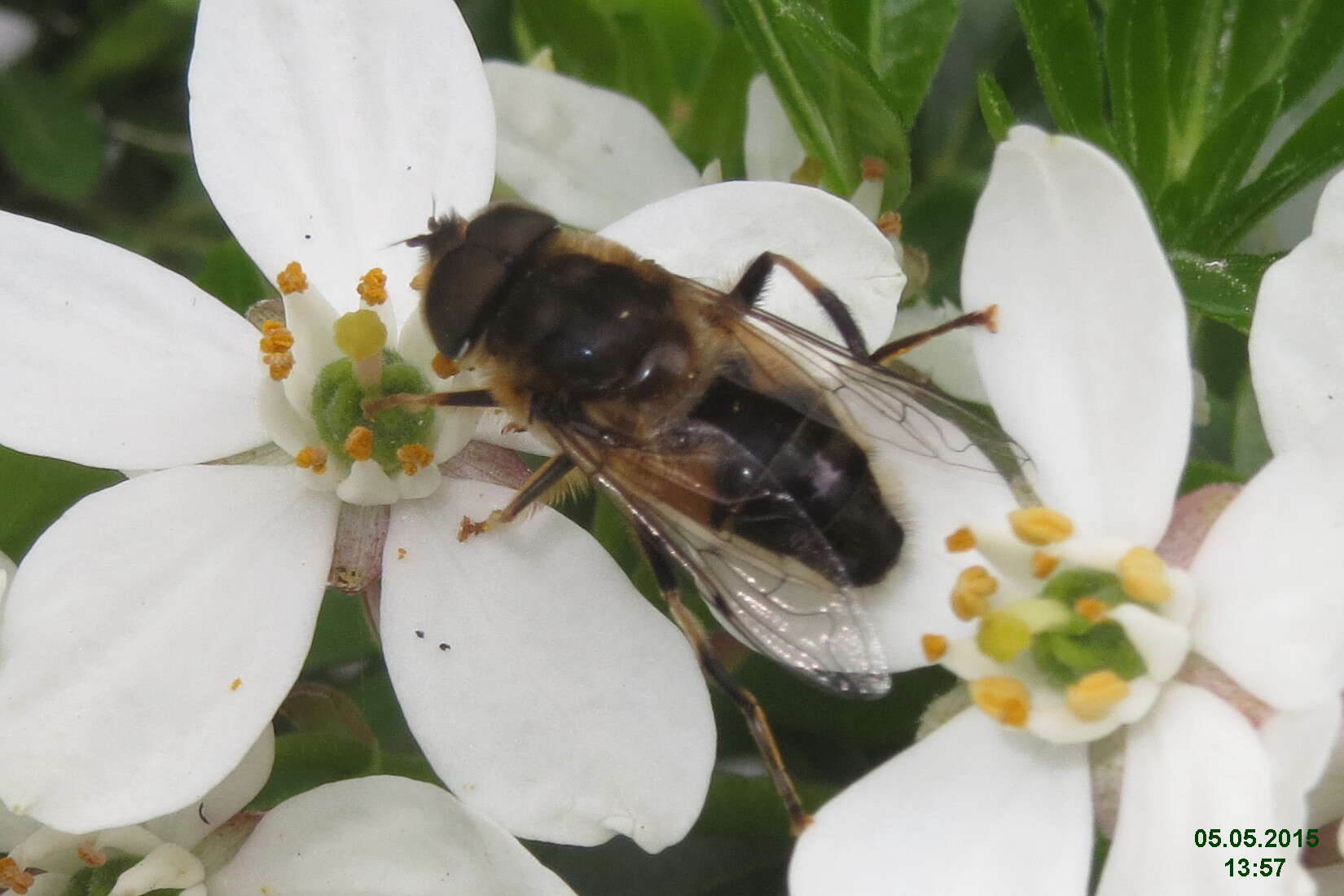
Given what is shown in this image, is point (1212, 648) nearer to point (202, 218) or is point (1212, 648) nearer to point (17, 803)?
point (17, 803)

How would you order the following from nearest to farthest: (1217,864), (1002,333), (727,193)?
1. (1217,864)
2. (1002,333)
3. (727,193)

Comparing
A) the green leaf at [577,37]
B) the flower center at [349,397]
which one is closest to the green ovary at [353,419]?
the flower center at [349,397]

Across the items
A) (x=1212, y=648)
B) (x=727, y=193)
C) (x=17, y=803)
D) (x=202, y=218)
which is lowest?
(x=202, y=218)

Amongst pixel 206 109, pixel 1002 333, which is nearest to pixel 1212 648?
pixel 1002 333

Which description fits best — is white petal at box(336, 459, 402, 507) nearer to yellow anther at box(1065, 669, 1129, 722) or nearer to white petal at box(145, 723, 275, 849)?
white petal at box(145, 723, 275, 849)

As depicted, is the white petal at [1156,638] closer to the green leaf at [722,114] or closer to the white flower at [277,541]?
the white flower at [277,541]

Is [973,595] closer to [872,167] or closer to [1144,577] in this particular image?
[1144,577]

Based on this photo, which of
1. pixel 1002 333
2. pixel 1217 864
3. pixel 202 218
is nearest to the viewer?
pixel 1217 864

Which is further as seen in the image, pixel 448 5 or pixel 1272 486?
pixel 448 5
